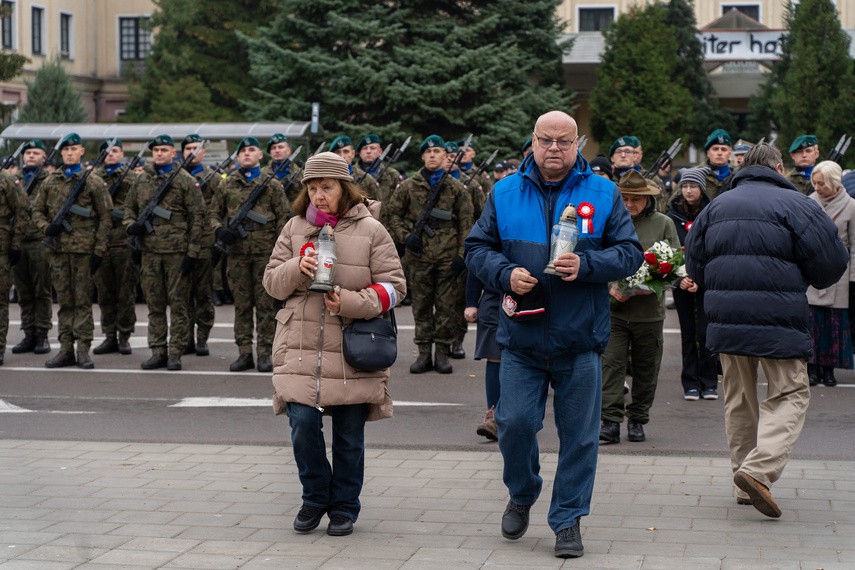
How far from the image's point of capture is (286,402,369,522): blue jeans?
571 cm

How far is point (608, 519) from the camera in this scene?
590 cm

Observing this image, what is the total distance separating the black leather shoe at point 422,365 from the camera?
11312mm

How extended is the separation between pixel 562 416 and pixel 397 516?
3.62 ft

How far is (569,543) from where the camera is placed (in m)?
5.23

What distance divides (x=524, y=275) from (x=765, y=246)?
1488 mm

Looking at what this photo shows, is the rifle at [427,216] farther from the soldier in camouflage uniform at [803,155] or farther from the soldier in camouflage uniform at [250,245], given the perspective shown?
the soldier in camouflage uniform at [803,155]

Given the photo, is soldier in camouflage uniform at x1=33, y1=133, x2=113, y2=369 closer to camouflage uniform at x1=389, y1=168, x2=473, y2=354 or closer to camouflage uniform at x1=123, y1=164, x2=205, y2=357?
camouflage uniform at x1=123, y1=164, x2=205, y2=357

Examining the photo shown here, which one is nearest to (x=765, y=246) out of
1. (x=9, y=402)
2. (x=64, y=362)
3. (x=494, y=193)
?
(x=494, y=193)

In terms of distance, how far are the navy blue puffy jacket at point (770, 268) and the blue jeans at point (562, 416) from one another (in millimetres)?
942

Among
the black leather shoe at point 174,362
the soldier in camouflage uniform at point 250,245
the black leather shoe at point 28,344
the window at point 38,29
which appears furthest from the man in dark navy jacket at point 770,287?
the window at point 38,29

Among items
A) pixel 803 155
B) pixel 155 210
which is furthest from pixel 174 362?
pixel 803 155

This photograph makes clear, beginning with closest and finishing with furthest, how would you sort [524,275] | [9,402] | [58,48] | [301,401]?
[524,275] < [301,401] < [9,402] < [58,48]

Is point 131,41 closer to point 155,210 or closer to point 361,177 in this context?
point 361,177

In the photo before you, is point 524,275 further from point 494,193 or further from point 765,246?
point 765,246
